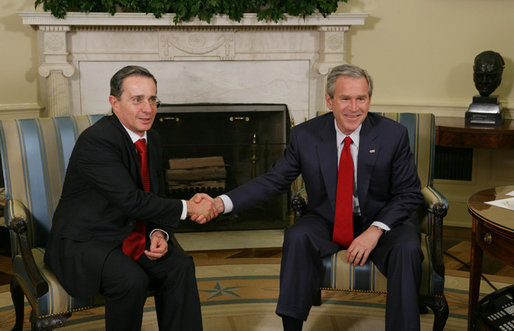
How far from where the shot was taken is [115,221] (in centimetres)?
220

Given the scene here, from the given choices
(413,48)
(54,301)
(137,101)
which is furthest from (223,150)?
(54,301)

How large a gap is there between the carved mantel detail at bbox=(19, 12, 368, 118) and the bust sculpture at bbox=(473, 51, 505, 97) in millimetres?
888

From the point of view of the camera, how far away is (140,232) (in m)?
2.27

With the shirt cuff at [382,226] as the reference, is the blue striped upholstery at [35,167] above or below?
above

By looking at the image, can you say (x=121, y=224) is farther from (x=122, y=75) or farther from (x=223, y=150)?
(x=223, y=150)

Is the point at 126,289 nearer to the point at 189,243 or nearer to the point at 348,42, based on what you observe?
the point at 189,243

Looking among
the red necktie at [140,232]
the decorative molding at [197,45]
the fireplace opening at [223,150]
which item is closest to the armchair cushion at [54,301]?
the red necktie at [140,232]

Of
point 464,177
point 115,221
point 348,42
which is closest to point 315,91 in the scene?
point 348,42

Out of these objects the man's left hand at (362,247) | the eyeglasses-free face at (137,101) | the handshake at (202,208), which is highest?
the eyeglasses-free face at (137,101)

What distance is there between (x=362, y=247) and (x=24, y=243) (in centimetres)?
128

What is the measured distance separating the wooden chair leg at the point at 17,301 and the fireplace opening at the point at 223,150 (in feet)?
5.91

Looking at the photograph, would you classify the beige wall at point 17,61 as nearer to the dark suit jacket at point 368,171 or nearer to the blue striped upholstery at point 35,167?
the blue striped upholstery at point 35,167

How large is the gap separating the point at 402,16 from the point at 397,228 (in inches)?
97.0

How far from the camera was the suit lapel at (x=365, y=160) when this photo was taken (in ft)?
8.00
